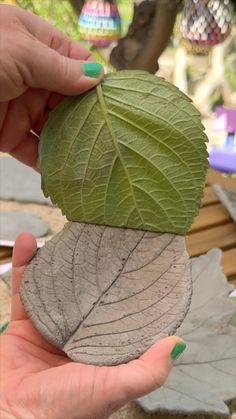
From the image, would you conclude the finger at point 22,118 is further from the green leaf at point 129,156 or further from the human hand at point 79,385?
the human hand at point 79,385

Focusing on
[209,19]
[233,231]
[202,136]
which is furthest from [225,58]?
[202,136]

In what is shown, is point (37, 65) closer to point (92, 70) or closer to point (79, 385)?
point (92, 70)

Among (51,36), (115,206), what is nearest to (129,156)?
(115,206)

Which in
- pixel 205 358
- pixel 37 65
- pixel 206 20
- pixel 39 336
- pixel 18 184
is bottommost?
pixel 18 184

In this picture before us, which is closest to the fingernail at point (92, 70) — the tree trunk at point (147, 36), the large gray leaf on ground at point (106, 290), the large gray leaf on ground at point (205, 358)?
the large gray leaf on ground at point (106, 290)

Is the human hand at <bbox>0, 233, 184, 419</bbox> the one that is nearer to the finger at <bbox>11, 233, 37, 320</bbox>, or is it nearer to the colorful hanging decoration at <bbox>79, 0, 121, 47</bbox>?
the finger at <bbox>11, 233, 37, 320</bbox>
